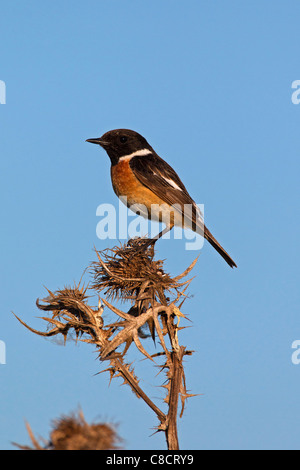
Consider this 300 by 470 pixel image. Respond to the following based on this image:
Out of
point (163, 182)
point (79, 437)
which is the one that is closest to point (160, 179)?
point (163, 182)

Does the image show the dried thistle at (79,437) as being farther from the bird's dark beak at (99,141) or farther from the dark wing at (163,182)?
the bird's dark beak at (99,141)

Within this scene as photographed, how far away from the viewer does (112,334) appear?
6020 mm

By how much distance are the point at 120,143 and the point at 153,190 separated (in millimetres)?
1232

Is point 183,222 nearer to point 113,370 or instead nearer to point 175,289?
point 175,289

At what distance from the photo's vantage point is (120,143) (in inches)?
401

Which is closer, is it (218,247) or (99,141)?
(218,247)

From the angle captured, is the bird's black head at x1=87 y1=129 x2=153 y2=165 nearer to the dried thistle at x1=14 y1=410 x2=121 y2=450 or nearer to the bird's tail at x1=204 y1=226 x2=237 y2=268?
the bird's tail at x1=204 y1=226 x2=237 y2=268

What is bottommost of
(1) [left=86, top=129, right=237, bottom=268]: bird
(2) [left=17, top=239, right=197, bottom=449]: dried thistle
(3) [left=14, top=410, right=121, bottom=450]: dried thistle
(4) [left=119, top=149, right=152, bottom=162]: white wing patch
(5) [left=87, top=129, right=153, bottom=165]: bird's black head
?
(3) [left=14, top=410, right=121, bottom=450]: dried thistle

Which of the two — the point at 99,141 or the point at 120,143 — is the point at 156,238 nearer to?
the point at 120,143

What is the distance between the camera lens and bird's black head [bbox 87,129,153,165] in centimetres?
1015

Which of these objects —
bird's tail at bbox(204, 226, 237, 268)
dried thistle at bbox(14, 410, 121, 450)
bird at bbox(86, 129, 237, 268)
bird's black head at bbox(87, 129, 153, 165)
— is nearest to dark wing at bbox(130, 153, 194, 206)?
bird at bbox(86, 129, 237, 268)
